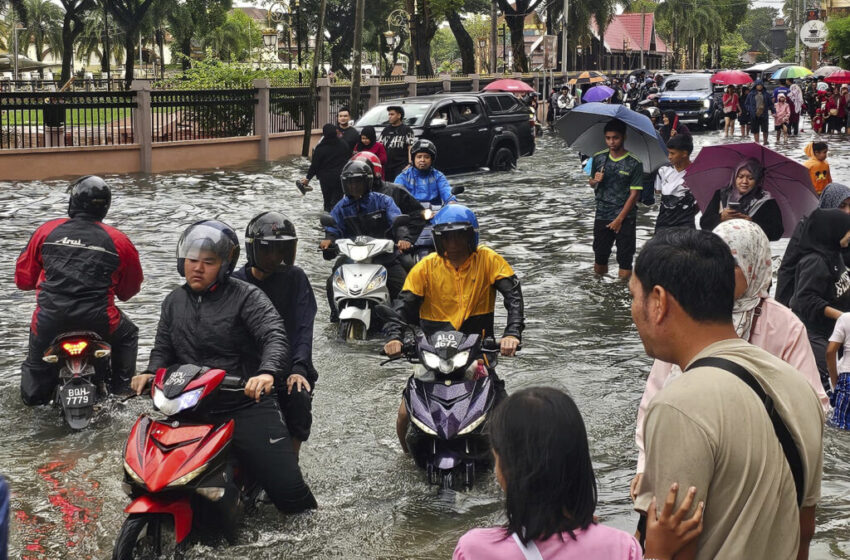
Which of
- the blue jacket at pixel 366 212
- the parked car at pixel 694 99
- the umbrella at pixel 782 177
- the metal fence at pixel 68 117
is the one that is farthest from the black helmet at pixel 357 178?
the parked car at pixel 694 99

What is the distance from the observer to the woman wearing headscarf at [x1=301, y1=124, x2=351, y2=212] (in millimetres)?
14562

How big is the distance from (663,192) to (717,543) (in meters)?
8.31

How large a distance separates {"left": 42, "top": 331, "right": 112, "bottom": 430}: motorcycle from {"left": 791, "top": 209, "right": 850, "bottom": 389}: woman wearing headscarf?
14.6ft

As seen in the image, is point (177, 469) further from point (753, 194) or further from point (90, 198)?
point (753, 194)

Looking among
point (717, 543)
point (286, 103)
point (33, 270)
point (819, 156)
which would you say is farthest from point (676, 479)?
point (286, 103)

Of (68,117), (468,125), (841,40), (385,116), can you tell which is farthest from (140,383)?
(841,40)

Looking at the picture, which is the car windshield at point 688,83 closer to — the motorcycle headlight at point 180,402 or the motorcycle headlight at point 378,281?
the motorcycle headlight at point 378,281

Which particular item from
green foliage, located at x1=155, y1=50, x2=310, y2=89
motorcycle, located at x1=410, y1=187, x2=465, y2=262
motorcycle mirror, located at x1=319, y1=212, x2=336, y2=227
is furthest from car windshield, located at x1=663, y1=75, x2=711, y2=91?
motorcycle mirror, located at x1=319, y1=212, x2=336, y2=227

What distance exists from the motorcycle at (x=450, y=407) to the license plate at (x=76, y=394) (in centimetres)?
235

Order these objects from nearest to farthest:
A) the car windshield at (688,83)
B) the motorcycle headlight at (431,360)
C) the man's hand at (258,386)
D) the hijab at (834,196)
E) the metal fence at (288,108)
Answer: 1. the man's hand at (258,386)
2. the motorcycle headlight at (431,360)
3. the hijab at (834,196)
4. the metal fence at (288,108)
5. the car windshield at (688,83)

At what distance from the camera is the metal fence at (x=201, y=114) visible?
24234mm

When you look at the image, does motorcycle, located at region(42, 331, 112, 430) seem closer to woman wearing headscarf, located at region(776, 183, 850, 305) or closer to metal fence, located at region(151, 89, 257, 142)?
woman wearing headscarf, located at region(776, 183, 850, 305)

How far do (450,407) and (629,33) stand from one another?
11379 centimetres

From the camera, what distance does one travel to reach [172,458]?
185 inches
